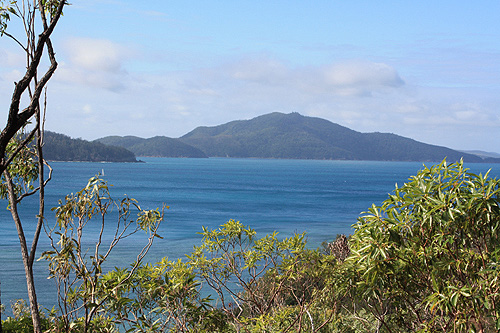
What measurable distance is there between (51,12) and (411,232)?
325 cm

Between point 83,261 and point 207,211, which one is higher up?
point 83,261

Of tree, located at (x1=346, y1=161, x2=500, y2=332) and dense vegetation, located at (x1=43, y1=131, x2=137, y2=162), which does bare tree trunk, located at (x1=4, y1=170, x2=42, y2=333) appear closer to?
tree, located at (x1=346, y1=161, x2=500, y2=332)

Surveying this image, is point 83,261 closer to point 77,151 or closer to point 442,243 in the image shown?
point 442,243

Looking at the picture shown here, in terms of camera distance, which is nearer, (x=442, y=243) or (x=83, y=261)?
(x=442, y=243)

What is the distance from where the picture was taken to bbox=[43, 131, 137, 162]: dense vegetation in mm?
134125

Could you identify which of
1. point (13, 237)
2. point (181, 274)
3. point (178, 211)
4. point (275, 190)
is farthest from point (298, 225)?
point (181, 274)

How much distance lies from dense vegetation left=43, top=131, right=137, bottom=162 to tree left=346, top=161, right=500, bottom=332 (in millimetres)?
135070

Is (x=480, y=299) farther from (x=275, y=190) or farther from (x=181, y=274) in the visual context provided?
(x=275, y=190)

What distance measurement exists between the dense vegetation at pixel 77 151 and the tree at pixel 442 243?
135070 millimetres

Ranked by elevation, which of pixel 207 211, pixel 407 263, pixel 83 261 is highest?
pixel 407 263

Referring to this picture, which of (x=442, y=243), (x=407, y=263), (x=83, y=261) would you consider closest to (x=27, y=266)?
(x=83, y=261)

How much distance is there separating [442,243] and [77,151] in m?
147

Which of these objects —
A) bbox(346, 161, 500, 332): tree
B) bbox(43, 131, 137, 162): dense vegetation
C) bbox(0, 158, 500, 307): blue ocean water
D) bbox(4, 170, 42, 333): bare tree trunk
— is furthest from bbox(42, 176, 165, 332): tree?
bbox(43, 131, 137, 162): dense vegetation

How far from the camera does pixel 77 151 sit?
463 feet
